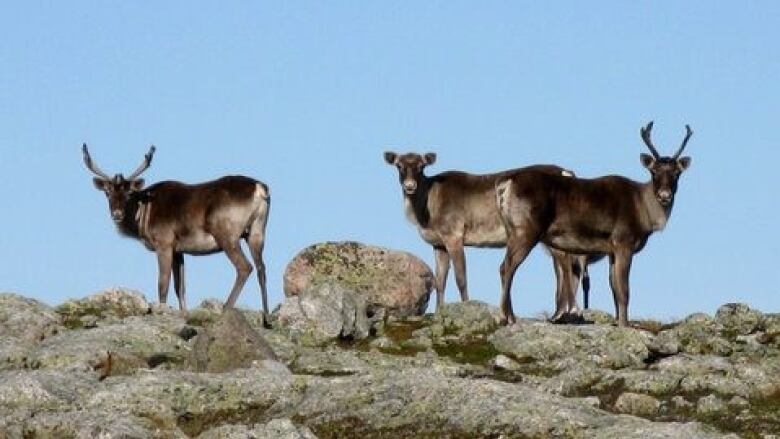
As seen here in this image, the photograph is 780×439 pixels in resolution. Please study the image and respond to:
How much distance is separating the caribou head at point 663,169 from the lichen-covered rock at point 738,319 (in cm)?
281

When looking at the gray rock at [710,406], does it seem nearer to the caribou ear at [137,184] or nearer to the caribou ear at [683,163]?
the caribou ear at [683,163]

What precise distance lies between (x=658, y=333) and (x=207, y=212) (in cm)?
1030

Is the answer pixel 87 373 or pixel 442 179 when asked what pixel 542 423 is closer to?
pixel 87 373

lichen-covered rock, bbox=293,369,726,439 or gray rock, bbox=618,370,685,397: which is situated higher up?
lichen-covered rock, bbox=293,369,726,439

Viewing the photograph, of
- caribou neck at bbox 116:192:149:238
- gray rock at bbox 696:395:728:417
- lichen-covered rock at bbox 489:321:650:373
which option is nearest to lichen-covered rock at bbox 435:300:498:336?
Answer: lichen-covered rock at bbox 489:321:650:373

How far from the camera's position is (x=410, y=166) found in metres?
38.9

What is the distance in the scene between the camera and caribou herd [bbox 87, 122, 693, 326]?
3403 cm

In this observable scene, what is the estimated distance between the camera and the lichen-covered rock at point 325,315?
32.8m

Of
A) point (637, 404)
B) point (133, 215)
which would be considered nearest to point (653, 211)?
point (133, 215)

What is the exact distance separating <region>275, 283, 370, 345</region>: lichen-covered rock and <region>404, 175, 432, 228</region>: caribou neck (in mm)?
5109

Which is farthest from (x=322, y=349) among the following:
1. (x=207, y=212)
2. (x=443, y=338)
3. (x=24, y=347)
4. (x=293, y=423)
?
(x=293, y=423)

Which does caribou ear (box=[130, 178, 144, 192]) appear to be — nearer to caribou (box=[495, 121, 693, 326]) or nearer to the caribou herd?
the caribou herd

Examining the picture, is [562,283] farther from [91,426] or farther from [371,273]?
[91,426]

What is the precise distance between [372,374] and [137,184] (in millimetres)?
20637
